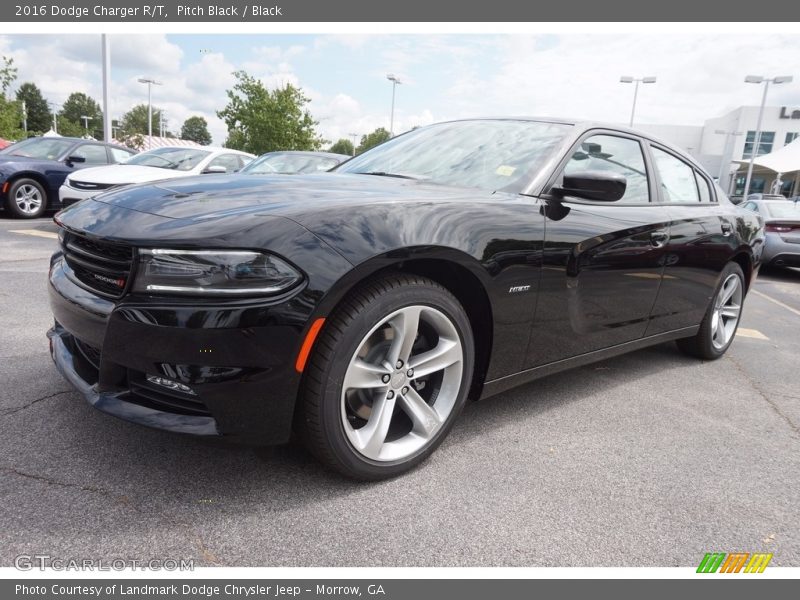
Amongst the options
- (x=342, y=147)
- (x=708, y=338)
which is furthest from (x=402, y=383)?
(x=342, y=147)

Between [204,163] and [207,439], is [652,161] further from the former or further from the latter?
[204,163]

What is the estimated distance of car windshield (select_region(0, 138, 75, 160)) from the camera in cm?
988

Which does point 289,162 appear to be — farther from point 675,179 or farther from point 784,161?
point 784,161

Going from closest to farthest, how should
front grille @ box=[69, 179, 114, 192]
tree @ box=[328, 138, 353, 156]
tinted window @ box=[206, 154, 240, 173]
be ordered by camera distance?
front grille @ box=[69, 179, 114, 192], tinted window @ box=[206, 154, 240, 173], tree @ box=[328, 138, 353, 156]

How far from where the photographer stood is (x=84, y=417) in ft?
8.21

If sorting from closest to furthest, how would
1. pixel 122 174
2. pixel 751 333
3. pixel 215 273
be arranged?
pixel 215 273 → pixel 751 333 → pixel 122 174

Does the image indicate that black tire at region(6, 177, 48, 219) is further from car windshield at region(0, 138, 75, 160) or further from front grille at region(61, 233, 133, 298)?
front grille at region(61, 233, 133, 298)

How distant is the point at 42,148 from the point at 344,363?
10437 mm

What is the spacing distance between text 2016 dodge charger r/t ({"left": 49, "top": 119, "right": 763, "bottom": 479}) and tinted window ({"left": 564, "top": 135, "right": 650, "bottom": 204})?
0.02 metres

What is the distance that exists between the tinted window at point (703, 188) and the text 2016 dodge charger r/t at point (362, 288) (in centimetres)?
101

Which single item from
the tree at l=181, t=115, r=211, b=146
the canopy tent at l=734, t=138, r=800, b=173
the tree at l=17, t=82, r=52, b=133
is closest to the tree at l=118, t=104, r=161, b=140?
the tree at l=17, t=82, r=52, b=133

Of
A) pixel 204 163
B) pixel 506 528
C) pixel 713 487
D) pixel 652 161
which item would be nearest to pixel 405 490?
pixel 506 528

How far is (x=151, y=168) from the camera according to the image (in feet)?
27.7

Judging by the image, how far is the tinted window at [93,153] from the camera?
1009cm
